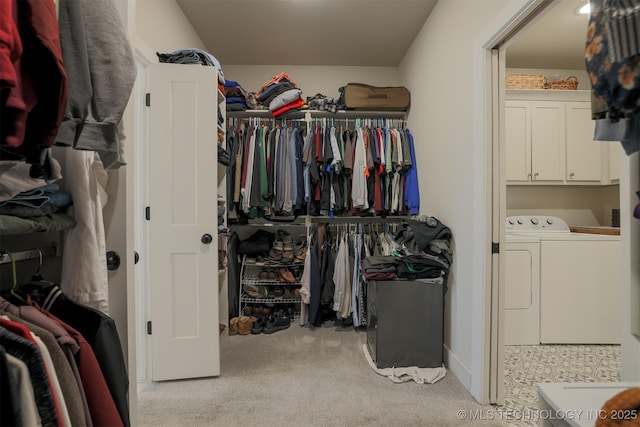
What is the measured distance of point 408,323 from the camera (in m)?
2.02

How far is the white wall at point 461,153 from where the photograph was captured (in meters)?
1.65

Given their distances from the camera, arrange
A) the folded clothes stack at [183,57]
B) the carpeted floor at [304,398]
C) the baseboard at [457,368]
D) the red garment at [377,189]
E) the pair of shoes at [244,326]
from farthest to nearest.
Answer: the red garment at [377,189] < the pair of shoes at [244,326] < the folded clothes stack at [183,57] < the baseboard at [457,368] < the carpeted floor at [304,398]

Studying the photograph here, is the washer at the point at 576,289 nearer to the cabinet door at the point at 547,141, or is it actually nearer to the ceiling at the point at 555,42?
the cabinet door at the point at 547,141

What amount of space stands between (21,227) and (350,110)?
2.69 m

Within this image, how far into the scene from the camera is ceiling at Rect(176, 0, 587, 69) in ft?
7.50

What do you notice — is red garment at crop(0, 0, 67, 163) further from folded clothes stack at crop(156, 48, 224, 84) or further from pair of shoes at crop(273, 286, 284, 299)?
pair of shoes at crop(273, 286, 284, 299)

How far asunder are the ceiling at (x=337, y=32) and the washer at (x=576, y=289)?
1.68 m

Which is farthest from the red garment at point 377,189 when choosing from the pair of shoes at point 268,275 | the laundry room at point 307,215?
the pair of shoes at point 268,275

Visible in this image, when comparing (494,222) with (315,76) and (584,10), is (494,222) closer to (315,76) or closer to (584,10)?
(584,10)

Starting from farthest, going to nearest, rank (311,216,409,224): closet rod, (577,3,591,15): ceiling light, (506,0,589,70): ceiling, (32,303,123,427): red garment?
1. (311,216,409,224): closet rod
2. (506,0,589,70): ceiling
3. (577,3,591,15): ceiling light
4. (32,303,123,427): red garment

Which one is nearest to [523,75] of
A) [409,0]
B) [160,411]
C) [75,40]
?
[409,0]

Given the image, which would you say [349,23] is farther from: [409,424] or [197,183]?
[409,424]

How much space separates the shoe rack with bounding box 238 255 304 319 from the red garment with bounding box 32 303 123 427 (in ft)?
7.14

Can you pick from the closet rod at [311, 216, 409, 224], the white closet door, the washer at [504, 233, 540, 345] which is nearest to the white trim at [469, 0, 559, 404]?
the washer at [504, 233, 540, 345]
